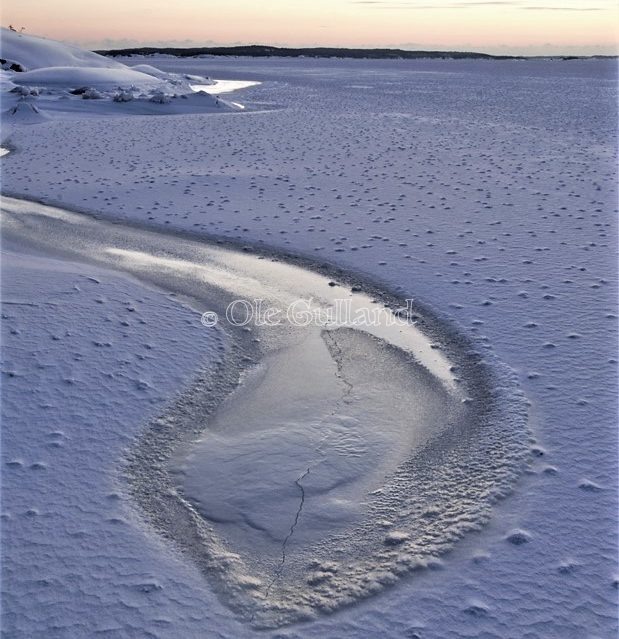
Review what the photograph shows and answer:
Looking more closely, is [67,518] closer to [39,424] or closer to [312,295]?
[39,424]

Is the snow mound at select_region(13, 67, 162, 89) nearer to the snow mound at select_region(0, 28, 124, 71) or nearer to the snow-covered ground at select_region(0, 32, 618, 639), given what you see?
the snow mound at select_region(0, 28, 124, 71)

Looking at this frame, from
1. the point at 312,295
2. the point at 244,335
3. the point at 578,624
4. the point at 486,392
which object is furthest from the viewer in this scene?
the point at 312,295

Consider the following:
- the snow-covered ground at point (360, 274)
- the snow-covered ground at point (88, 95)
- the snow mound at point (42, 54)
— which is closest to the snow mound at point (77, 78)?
the snow-covered ground at point (88, 95)

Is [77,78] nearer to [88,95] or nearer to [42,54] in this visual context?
[88,95]

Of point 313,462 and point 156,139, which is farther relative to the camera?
point 156,139

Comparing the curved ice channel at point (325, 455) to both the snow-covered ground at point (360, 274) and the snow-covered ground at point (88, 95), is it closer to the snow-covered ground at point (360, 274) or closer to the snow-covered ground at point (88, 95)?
the snow-covered ground at point (360, 274)

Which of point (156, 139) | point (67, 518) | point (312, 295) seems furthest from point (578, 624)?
point (156, 139)
